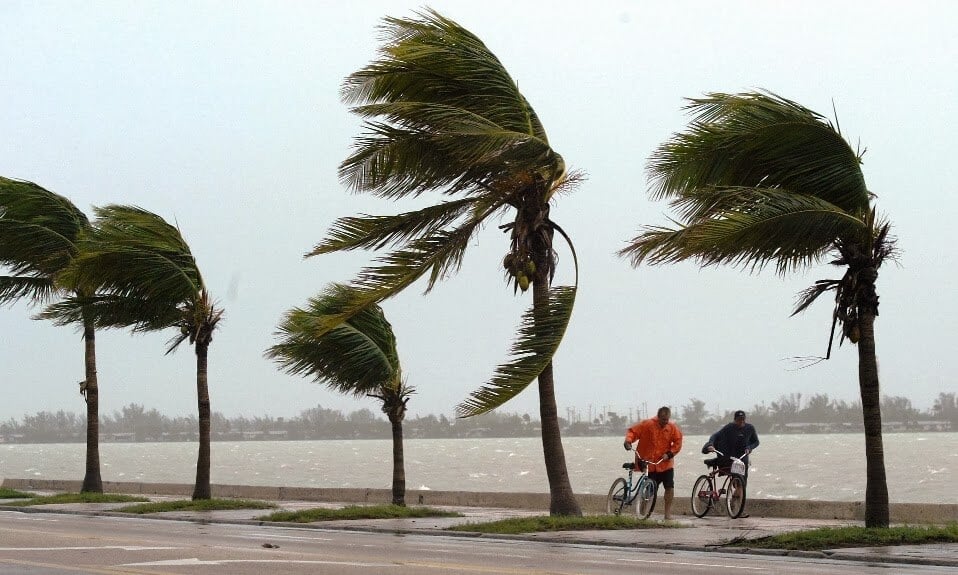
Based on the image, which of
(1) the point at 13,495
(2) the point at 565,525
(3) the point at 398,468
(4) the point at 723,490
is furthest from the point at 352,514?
(1) the point at 13,495

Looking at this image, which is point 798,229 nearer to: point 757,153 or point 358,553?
point 757,153

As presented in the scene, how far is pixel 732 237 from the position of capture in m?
16.6

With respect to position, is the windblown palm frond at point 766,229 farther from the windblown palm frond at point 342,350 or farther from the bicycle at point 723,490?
the windblown palm frond at point 342,350

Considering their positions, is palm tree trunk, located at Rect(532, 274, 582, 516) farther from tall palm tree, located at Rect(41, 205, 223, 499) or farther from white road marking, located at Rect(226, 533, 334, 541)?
tall palm tree, located at Rect(41, 205, 223, 499)

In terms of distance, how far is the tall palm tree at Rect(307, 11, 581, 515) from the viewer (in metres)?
20.3

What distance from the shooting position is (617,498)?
21.8 m

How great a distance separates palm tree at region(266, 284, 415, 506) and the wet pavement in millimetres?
2585

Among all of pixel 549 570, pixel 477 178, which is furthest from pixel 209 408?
pixel 549 570

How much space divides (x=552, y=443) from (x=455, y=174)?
4.66 meters

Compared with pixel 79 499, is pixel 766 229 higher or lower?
higher

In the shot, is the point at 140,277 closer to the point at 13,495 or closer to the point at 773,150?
the point at 13,495

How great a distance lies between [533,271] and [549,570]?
9367 mm

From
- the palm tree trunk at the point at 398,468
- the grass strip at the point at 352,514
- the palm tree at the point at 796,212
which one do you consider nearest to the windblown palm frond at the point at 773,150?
the palm tree at the point at 796,212

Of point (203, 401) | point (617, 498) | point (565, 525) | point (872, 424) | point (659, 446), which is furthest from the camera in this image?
point (203, 401)
